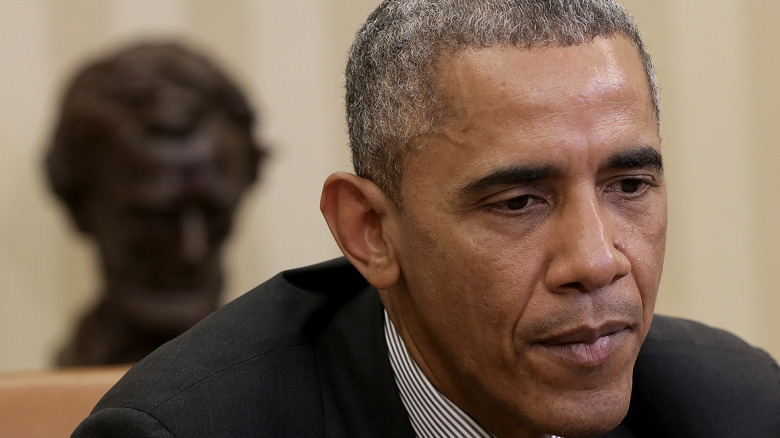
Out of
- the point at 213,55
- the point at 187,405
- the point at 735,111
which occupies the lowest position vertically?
the point at 187,405

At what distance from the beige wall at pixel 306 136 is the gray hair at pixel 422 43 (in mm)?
2230

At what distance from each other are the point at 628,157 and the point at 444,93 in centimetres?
31

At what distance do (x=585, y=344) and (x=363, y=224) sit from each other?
0.47 metres

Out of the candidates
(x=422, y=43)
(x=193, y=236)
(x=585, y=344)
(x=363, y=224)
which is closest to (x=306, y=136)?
(x=193, y=236)

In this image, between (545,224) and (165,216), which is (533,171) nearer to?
(545,224)

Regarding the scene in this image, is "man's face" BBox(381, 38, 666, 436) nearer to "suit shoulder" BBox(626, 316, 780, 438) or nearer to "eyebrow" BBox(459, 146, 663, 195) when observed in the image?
"eyebrow" BBox(459, 146, 663, 195)

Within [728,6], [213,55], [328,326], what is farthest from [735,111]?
[328,326]

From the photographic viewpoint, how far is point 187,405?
163 centimetres

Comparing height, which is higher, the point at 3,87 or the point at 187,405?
the point at 3,87

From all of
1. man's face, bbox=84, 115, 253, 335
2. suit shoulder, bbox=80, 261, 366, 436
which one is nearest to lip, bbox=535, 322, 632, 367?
suit shoulder, bbox=80, 261, 366, 436

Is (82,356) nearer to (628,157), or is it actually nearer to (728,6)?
(628,157)

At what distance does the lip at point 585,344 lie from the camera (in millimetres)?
1533

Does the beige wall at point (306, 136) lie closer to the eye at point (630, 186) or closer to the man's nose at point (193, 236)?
the man's nose at point (193, 236)

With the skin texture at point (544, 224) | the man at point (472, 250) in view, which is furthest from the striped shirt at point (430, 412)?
the skin texture at point (544, 224)
